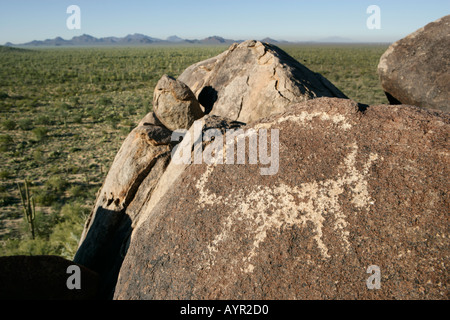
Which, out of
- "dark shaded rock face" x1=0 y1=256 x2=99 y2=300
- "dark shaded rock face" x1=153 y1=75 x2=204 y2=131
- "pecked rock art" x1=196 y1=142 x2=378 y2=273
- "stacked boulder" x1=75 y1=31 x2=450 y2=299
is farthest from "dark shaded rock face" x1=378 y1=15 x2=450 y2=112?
"dark shaded rock face" x1=0 y1=256 x2=99 y2=300

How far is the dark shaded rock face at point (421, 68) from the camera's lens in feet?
19.7

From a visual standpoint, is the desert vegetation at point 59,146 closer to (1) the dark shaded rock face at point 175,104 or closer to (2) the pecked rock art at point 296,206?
(1) the dark shaded rock face at point 175,104

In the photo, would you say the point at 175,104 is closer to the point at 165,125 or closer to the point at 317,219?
the point at 165,125

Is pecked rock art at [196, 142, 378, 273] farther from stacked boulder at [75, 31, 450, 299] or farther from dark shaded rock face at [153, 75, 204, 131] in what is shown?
dark shaded rock face at [153, 75, 204, 131]

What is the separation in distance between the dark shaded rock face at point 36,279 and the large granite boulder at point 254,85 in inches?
131

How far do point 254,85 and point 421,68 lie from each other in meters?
3.57

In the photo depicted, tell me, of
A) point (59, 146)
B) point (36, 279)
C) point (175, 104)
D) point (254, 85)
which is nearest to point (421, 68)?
point (254, 85)

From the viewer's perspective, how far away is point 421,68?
6.27 meters

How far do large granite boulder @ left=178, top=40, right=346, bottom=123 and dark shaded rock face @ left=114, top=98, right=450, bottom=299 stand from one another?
6.39 ft

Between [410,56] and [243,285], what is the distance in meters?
6.33

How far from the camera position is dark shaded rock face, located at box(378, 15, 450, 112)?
19.7 feet

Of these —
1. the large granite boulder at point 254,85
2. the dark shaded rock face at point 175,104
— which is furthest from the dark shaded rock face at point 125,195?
the large granite boulder at point 254,85

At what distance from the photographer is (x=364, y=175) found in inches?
99.0
